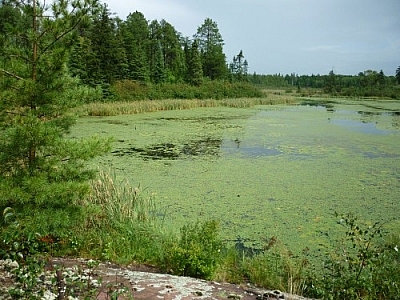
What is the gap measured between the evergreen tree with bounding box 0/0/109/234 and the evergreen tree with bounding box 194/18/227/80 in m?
27.2

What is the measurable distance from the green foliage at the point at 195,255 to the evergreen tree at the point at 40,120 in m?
0.73

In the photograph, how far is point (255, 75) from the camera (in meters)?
58.2

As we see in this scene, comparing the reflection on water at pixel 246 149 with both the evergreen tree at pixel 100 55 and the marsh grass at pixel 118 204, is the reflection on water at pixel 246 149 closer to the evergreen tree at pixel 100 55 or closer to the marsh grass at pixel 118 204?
the marsh grass at pixel 118 204

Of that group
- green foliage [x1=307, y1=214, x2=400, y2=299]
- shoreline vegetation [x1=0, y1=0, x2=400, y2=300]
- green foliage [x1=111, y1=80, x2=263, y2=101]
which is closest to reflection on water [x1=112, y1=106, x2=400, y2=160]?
shoreline vegetation [x1=0, y1=0, x2=400, y2=300]

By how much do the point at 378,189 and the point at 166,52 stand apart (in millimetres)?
27129

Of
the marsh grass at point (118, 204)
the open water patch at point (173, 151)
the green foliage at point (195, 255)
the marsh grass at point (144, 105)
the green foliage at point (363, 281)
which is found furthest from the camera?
the marsh grass at point (144, 105)

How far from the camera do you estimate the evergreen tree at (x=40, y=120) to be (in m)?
2.32

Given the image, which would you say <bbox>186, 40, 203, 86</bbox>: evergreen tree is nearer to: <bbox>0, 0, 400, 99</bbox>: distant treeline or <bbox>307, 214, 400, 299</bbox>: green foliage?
<bbox>0, 0, 400, 99</bbox>: distant treeline

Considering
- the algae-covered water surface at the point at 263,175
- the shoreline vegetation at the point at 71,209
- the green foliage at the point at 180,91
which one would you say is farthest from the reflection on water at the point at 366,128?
the green foliage at the point at 180,91

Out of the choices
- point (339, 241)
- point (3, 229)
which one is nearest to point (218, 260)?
point (339, 241)

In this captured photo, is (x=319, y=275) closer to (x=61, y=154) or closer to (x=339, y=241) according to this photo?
(x=339, y=241)

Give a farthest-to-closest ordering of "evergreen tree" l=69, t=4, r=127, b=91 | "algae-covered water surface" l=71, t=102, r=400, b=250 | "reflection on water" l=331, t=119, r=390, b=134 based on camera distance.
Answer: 1. "evergreen tree" l=69, t=4, r=127, b=91
2. "reflection on water" l=331, t=119, r=390, b=134
3. "algae-covered water surface" l=71, t=102, r=400, b=250

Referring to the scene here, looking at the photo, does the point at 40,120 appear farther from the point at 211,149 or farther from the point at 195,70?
the point at 195,70

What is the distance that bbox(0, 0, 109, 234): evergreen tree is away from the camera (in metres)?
2.32
